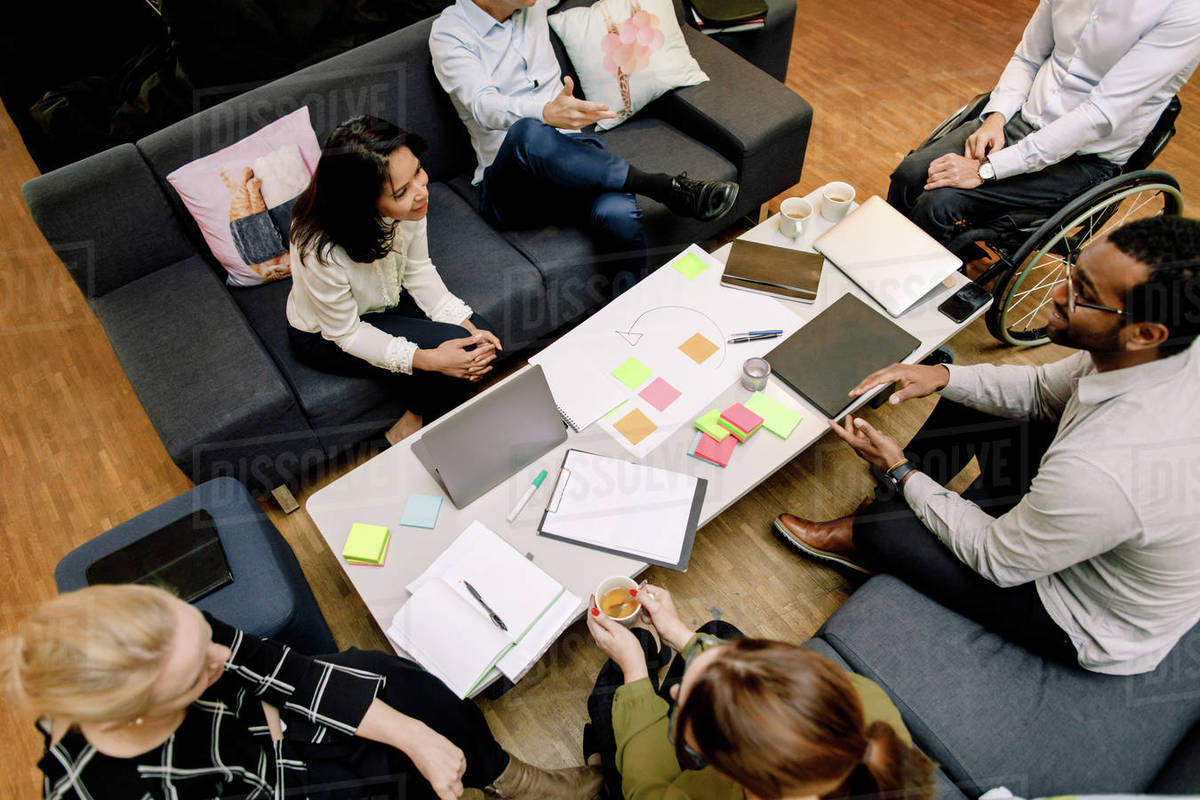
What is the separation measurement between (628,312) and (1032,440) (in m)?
1.16

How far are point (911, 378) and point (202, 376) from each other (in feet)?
6.68

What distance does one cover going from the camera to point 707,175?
2.63 metres

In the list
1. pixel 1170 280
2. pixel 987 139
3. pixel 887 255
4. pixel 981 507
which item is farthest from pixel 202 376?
pixel 987 139

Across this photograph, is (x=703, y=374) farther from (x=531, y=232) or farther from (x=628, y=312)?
(x=531, y=232)

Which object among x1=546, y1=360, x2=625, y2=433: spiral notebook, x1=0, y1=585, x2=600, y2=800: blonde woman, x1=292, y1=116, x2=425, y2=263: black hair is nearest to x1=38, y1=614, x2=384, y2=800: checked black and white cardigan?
x1=0, y1=585, x2=600, y2=800: blonde woman

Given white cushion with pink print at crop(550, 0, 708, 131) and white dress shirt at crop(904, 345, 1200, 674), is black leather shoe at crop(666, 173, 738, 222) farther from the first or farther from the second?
white dress shirt at crop(904, 345, 1200, 674)

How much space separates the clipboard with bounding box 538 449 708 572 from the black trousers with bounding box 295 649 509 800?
0.43 metres

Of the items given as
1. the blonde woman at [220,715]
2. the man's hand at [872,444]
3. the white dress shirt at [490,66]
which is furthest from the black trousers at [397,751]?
the white dress shirt at [490,66]

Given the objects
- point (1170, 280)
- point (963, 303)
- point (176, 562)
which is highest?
point (1170, 280)

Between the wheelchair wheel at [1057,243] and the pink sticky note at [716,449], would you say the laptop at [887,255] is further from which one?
the pink sticky note at [716,449]

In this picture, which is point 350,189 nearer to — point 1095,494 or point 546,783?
point 546,783

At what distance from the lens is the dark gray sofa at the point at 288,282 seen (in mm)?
2064

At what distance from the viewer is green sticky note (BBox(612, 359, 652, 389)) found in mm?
1944

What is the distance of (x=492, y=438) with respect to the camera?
174cm
